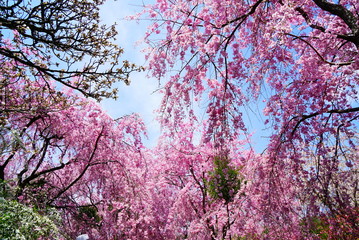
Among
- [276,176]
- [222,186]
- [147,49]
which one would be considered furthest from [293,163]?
[222,186]

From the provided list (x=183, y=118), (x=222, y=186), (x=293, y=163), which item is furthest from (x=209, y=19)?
(x=222, y=186)

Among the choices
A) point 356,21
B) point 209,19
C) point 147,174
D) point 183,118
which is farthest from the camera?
point 147,174

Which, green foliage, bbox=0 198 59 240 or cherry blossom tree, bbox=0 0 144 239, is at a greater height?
cherry blossom tree, bbox=0 0 144 239

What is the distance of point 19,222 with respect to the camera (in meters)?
5.09

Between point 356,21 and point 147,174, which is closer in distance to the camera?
point 356,21

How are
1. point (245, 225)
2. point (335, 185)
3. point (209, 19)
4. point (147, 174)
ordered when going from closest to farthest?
point (335, 185)
point (209, 19)
point (245, 225)
point (147, 174)

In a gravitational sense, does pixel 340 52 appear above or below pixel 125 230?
above

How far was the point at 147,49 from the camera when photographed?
5340 mm

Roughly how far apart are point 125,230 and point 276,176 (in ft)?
16.2

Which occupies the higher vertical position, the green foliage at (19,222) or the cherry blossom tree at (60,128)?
the cherry blossom tree at (60,128)

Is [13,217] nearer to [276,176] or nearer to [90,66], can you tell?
[90,66]

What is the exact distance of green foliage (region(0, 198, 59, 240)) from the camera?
4.84m

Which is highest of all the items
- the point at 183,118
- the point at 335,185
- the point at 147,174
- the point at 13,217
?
the point at 147,174

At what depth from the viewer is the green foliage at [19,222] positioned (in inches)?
190
